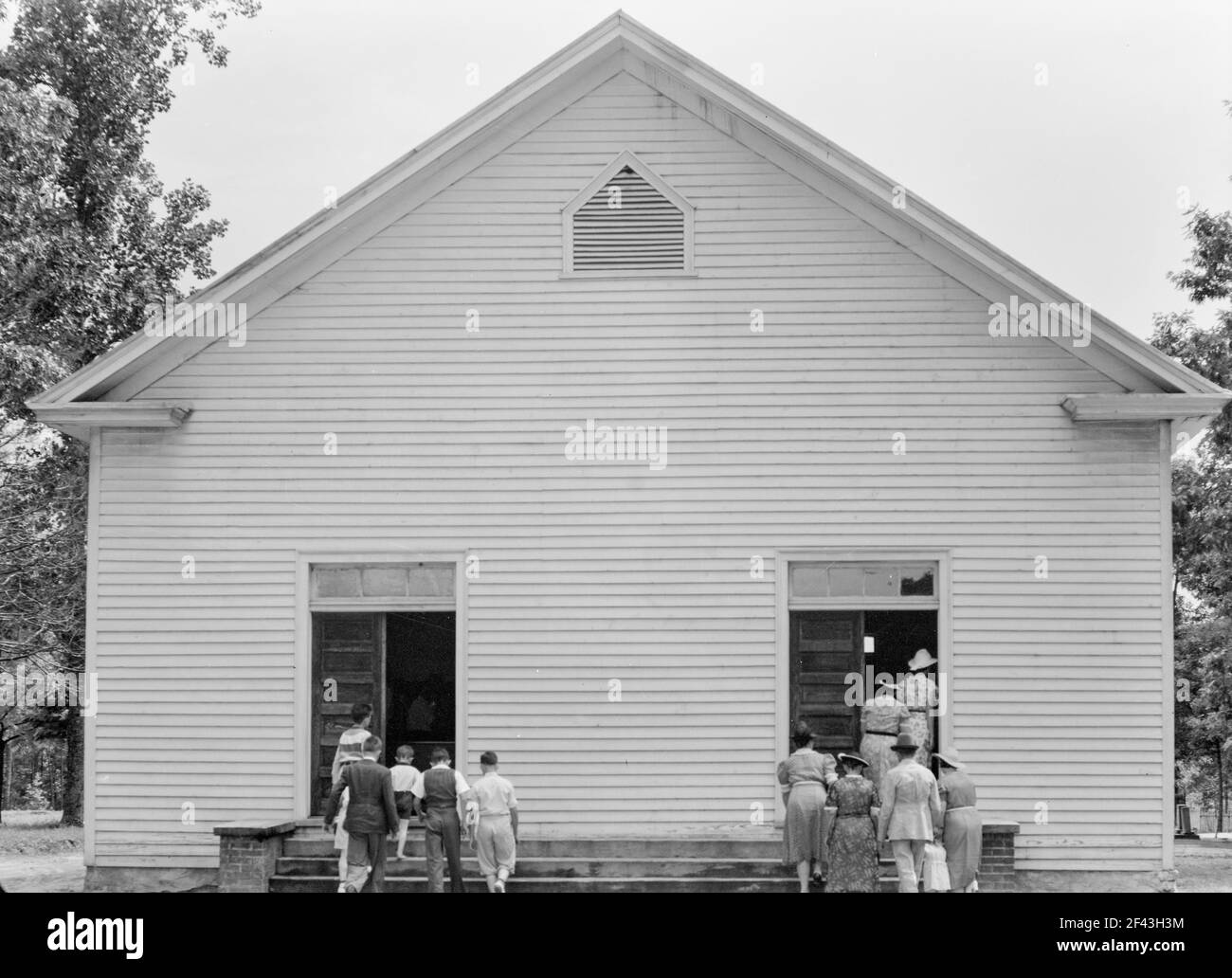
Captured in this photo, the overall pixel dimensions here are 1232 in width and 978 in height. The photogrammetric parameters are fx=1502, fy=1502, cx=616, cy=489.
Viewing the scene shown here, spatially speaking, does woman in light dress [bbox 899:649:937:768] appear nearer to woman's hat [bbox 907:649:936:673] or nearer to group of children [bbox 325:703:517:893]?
woman's hat [bbox 907:649:936:673]

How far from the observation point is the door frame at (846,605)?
1580 cm

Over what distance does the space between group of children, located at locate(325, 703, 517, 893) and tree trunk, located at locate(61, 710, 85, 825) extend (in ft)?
61.8

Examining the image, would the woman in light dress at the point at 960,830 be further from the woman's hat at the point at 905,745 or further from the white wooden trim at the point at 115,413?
the white wooden trim at the point at 115,413

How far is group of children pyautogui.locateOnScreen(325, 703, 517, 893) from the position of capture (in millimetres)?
13750

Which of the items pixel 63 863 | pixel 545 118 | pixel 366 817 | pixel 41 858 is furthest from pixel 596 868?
pixel 41 858

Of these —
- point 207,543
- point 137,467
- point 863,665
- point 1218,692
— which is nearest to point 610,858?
point 863,665

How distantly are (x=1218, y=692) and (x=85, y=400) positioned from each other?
24295 millimetres

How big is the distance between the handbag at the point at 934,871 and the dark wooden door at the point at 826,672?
2.62m

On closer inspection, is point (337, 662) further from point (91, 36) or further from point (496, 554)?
point (91, 36)

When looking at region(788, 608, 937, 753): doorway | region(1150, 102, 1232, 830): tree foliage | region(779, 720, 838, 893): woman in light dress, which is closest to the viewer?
region(779, 720, 838, 893): woman in light dress

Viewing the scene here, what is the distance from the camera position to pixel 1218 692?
103 ft

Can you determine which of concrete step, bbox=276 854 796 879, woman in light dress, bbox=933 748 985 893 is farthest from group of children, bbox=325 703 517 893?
woman in light dress, bbox=933 748 985 893

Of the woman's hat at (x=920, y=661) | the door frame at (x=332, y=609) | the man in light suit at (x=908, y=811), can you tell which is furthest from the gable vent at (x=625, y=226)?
the man in light suit at (x=908, y=811)
